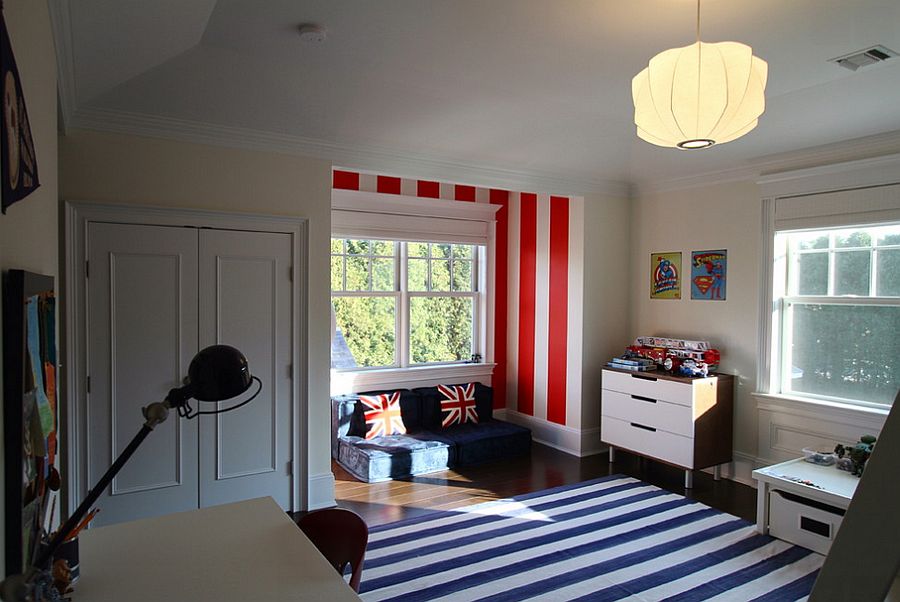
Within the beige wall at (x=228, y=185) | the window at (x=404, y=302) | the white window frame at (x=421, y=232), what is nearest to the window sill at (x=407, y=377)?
the white window frame at (x=421, y=232)

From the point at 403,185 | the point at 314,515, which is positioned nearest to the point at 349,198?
the point at 403,185

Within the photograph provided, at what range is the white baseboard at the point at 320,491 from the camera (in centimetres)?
381

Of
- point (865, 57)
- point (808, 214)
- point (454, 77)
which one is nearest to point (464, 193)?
point (454, 77)

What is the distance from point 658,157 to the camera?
15.2 ft

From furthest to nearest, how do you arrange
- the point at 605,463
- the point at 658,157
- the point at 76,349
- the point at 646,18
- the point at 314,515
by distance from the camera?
the point at 605,463 → the point at 658,157 → the point at 76,349 → the point at 646,18 → the point at 314,515

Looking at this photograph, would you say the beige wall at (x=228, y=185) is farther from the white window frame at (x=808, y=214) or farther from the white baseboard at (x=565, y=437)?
the white window frame at (x=808, y=214)

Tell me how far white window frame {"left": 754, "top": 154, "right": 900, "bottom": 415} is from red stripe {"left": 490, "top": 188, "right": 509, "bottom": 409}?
248 cm

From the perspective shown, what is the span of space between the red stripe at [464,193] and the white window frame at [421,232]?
67mm

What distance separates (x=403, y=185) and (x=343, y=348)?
163cm

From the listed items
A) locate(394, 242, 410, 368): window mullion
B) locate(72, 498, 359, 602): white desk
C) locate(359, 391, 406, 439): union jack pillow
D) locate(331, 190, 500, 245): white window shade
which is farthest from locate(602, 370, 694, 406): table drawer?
locate(72, 498, 359, 602): white desk

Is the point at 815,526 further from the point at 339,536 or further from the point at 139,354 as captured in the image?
the point at 139,354

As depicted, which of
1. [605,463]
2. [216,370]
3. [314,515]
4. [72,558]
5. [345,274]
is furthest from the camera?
[345,274]

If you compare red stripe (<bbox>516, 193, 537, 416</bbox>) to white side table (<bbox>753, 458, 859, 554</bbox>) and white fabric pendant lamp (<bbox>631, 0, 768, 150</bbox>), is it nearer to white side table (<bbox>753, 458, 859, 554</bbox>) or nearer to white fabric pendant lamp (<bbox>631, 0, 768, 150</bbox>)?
white side table (<bbox>753, 458, 859, 554</bbox>)

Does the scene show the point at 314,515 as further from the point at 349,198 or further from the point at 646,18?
the point at 349,198
